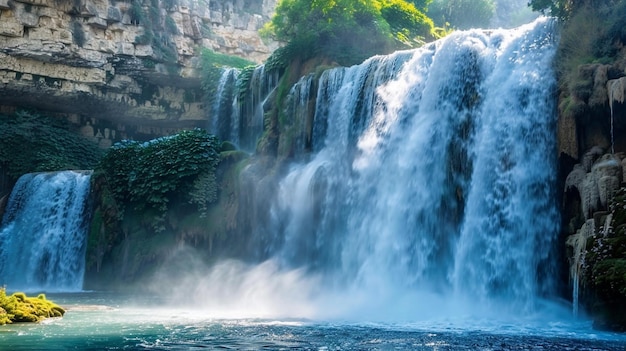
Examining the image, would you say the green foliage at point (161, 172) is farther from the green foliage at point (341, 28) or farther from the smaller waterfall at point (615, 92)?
the smaller waterfall at point (615, 92)

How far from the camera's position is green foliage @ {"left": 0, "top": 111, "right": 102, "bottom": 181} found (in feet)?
112

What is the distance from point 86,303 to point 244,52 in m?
25.0

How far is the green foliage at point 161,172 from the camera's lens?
27.6 m

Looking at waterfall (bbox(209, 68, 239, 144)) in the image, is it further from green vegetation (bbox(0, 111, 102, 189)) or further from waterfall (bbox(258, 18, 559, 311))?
waterfall (bbox(258, 18, 559, 311))

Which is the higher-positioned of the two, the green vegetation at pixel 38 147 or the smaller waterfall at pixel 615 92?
the green vegetation at pixel 38 147

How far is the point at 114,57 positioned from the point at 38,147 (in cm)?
575

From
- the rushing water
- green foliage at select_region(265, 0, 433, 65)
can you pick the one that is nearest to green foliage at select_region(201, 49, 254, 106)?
green foliage at select_region(265, 0, 433, 65)

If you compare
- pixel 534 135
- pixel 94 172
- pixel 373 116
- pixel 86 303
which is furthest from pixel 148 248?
pixel 534 135

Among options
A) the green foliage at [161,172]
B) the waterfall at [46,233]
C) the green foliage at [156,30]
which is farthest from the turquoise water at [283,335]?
the green foliage at [156,30]

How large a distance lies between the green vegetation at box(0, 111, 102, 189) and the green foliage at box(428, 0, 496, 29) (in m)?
30.9

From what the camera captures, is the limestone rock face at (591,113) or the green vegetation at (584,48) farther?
the green vegetation at (584,48)

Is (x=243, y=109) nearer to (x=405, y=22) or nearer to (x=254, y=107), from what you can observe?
(x=254, y=107)

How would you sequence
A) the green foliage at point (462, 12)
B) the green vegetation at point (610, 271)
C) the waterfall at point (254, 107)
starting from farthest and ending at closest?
the green foliage at point (462, 12) → the waterfall at point (254, 107) → the green vegetation at point (610, 271)

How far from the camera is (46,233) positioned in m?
29.0
